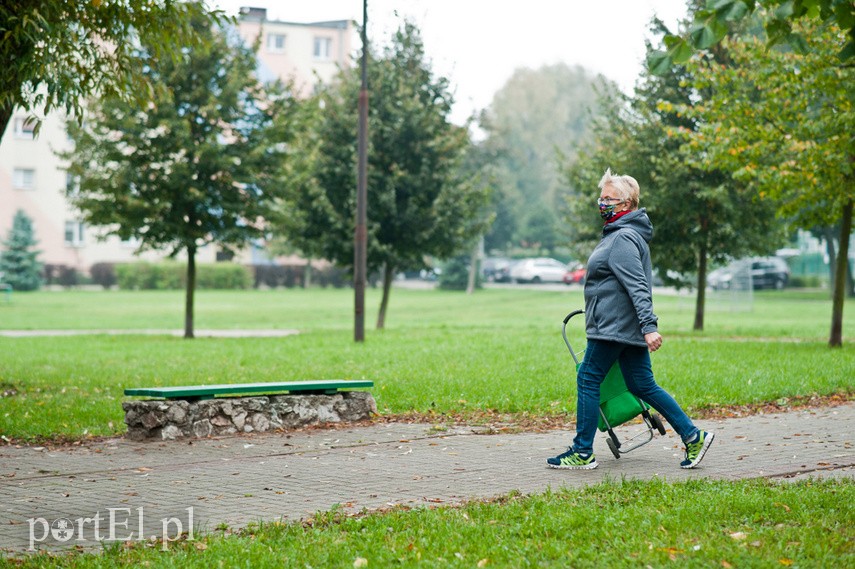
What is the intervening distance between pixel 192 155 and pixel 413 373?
11357 mm

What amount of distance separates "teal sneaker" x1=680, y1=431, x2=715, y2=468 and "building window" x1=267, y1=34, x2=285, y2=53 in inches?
3036

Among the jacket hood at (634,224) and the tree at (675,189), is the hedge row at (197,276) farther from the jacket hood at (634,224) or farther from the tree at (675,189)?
the jacket hood at (634,224)

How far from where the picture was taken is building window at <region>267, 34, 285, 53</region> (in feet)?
266

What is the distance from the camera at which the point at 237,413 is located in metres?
9.15

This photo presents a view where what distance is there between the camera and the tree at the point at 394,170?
83.5 feet

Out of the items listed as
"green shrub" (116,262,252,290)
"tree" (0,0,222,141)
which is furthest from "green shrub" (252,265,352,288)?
"tree" (0,0,222,141)

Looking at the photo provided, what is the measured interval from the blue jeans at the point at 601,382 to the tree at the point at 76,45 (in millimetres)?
6303

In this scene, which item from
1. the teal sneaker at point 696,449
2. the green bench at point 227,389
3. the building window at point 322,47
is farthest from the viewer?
the building window at point 322,47

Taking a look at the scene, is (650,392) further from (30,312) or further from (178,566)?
(30,312)

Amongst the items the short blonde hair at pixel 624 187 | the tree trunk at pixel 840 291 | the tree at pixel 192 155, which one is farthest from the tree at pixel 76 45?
the tree trunk at pixel 840 291

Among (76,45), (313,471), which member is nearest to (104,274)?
(76,45)

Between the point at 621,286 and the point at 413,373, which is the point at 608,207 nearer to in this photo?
the point at 621,286

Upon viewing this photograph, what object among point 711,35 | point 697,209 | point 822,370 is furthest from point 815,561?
point 697,209

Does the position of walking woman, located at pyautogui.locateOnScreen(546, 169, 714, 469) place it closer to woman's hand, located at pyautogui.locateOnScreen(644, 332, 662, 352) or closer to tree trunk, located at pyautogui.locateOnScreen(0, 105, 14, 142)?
woman's hand, located at pyautogui.locateOnScreen(644, 332, 662, 352)
